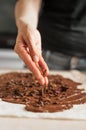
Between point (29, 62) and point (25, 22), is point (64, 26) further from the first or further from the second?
point (29, 62)

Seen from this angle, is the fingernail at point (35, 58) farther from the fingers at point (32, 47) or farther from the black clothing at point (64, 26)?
the black clothing at point (64, 26)

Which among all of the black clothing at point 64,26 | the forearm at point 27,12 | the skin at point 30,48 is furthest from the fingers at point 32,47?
the black clothing at point 64,26

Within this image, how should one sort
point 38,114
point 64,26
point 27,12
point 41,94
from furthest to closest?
point 64,26, point 27,12, point 41,94, point 38,114

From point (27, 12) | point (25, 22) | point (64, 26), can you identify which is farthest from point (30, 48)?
point (64, 26)

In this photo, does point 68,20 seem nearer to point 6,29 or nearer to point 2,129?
point 6,29

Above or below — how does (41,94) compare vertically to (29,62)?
below

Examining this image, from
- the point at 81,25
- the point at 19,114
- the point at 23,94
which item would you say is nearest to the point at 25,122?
the point at 19,114
